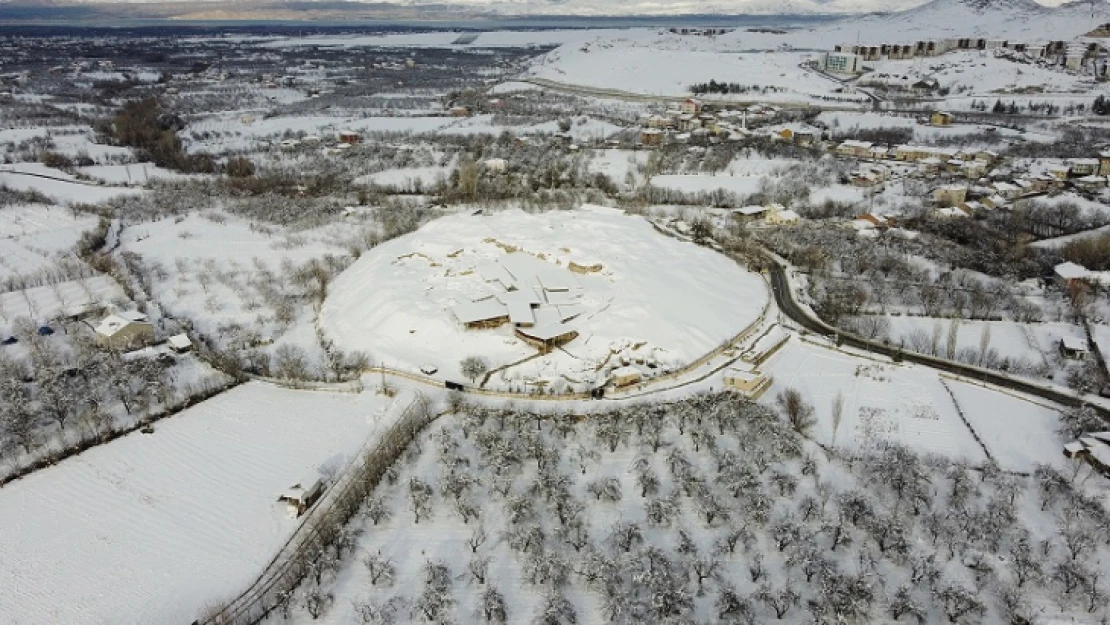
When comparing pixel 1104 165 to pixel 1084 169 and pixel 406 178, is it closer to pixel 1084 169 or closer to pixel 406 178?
pixel 1084 169

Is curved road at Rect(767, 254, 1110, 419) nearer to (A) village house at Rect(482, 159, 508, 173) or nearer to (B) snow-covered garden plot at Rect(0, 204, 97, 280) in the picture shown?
(A) village house at Rect(482, 159, 508, 173)

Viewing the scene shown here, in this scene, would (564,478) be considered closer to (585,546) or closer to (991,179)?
(585,546)

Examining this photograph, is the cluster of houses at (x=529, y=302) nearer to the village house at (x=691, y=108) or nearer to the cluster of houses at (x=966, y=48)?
the village house at (x=691, y=108)

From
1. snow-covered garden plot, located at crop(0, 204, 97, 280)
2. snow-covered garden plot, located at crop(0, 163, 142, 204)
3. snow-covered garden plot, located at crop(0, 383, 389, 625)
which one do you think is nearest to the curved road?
snow-covered garden plot, located at crop(0, 383, 389, 625)

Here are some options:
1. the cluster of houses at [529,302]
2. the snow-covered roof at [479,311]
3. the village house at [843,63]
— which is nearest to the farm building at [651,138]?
the cluster of houses at [529,302]

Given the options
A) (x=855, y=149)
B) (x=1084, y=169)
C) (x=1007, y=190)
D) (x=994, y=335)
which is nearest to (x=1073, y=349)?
(x=994, y=335)
